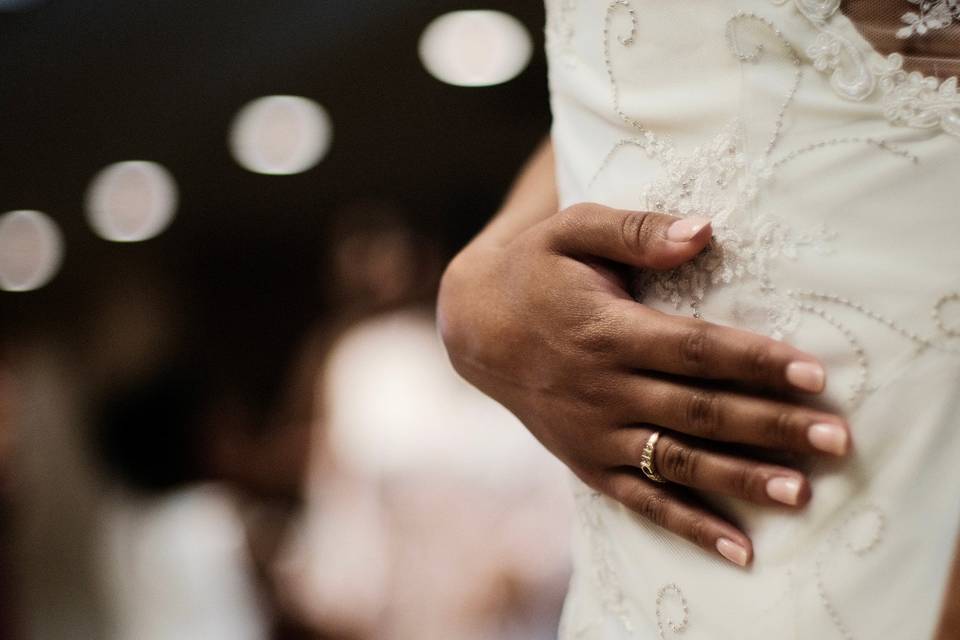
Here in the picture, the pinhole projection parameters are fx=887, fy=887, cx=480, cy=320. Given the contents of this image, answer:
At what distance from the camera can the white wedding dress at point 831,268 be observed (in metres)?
0.51

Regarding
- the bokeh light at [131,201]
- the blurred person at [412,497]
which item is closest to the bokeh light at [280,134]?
the bokeh light at [131,201]

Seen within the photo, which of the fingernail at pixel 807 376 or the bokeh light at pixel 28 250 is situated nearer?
the fingernail at pixel 807 376

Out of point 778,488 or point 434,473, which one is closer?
point 778,488

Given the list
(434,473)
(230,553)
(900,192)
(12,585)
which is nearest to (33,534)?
(12,585)

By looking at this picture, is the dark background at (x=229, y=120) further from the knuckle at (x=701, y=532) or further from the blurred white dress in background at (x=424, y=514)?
the knuckle at (x=701, y=532)

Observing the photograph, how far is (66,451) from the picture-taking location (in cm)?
443

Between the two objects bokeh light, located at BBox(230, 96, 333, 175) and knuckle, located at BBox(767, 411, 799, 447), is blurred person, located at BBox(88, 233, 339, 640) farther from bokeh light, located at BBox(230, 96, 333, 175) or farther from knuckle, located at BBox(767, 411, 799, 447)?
knuckle, located at BBox(767, 411, 799, 447)

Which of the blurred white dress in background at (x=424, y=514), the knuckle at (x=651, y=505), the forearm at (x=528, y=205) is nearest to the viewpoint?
the knuckle at (x=651, y=505)

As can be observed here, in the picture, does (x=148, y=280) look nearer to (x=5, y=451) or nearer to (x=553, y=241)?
(x=5, y=451)

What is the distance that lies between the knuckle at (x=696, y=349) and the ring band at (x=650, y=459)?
0.20ft

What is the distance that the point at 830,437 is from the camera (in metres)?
0.49

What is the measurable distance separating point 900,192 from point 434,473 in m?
2.49

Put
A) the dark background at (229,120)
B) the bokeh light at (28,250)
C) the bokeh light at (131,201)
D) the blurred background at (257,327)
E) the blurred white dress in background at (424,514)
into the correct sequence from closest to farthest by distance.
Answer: the blurred white dress in background at (424,514), the blurred background at (257,327), the dark background at (229,120), the bokeh light at (131,201), the bokeh light at (28,250)

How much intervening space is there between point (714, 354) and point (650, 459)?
0.09m
